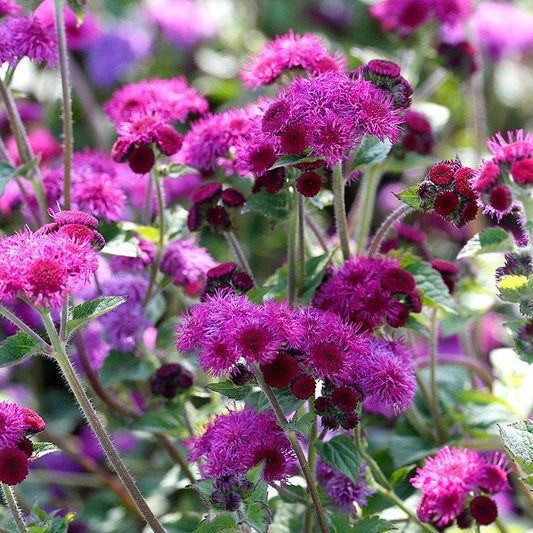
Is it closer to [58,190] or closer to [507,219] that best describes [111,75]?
[58,190]

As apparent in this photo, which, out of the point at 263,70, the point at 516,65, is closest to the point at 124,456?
the point at 263,70

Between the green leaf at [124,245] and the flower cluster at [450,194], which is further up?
the flower cluster at [450,194]

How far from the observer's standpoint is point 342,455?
5.73ft

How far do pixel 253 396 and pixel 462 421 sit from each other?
72 cm

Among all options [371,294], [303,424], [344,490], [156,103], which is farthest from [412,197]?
[156,103]

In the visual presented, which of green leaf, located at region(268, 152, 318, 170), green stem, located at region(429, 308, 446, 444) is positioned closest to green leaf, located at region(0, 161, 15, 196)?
green leaf, located at region(268, 152, 318, 170)

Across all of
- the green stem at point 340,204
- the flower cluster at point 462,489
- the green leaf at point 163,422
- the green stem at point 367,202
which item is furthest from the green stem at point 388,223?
the green leaf at point 163,422

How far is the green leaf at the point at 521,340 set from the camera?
1732 millimetres

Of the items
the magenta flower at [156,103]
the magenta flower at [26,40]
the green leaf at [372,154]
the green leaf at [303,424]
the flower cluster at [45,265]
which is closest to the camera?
the flower cluster at [45,265]

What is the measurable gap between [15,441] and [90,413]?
142 millimetres

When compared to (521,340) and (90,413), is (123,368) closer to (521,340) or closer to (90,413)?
(90,413)

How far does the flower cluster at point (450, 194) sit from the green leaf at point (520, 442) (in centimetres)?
39

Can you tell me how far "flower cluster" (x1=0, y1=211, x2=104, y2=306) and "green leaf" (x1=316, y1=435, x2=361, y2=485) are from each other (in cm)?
60

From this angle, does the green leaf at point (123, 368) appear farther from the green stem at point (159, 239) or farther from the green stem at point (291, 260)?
the green stem at point (291, 260)
